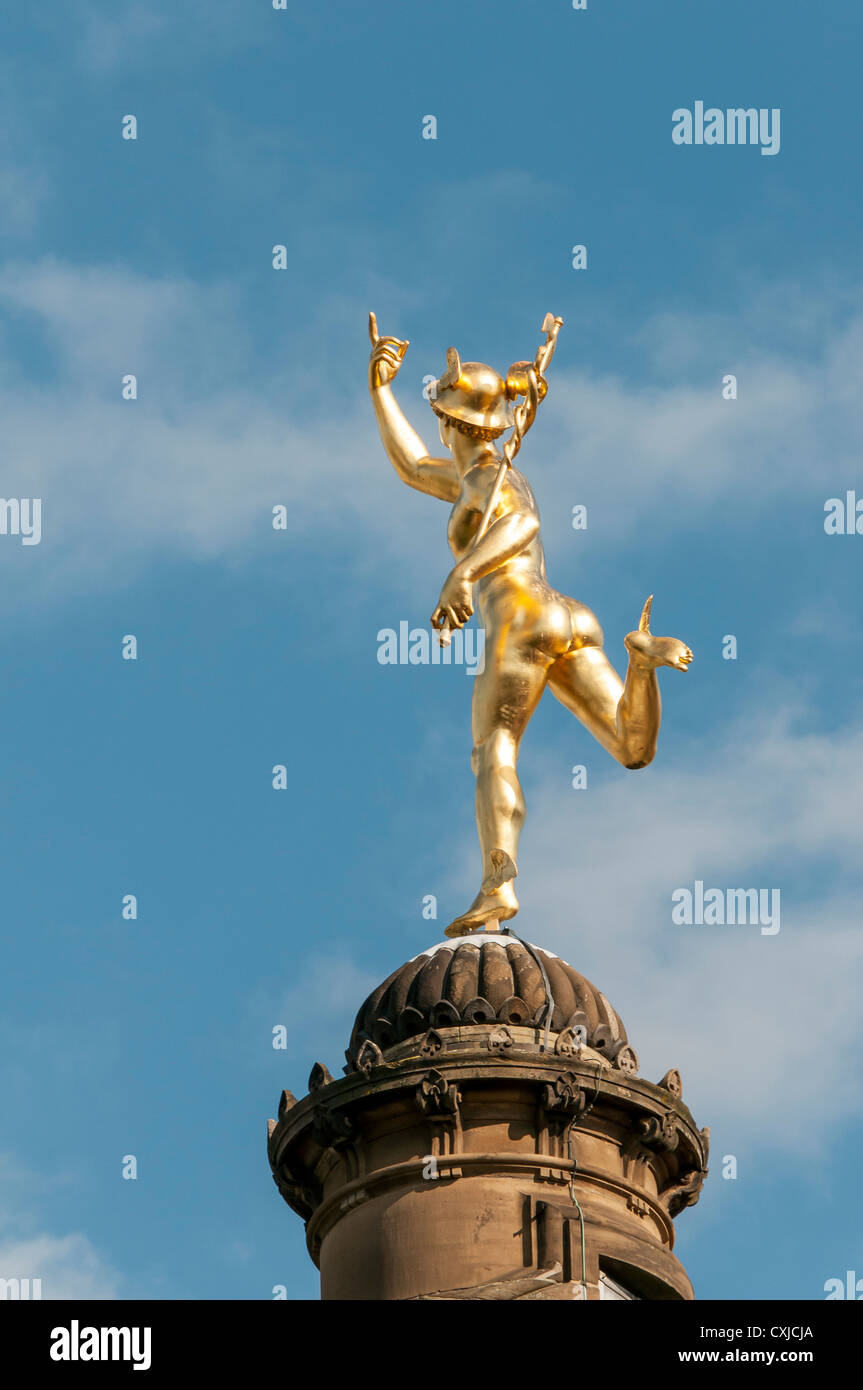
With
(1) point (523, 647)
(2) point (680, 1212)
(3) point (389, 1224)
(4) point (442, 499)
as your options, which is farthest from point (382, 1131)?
(4) point (442, 499)

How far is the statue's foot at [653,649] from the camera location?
2866 cm

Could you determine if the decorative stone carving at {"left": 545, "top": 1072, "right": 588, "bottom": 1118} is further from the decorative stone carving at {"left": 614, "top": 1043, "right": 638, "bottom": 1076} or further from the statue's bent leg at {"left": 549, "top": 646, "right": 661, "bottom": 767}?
the statue's bent leg at {"left": 549, "top": 646, "right": 661, "bottom": 767}

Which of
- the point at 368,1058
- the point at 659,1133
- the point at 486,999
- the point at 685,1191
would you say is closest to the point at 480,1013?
the point at 486,999

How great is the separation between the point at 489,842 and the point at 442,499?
4268 millimetres

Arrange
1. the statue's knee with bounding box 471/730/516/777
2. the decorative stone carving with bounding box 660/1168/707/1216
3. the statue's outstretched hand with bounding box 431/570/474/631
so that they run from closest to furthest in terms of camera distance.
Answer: the decorative stone carving with bounding box 660/1168/707/1216 < the statue's outstretched hand with bounding box 431/570/474/631 < the statue's knee with bounding box 471/730/516/777

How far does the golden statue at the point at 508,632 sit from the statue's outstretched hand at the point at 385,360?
67.7 inches

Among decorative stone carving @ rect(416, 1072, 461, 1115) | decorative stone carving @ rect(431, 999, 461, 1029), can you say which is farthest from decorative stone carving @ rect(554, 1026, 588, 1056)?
decorative stone carving @ rect(416, 1072, 461, 1115)

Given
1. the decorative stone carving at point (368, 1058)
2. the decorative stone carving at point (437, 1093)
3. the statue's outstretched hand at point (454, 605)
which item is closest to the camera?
the decorative stone carving at point (437, 1093)

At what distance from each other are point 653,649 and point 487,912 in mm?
3020

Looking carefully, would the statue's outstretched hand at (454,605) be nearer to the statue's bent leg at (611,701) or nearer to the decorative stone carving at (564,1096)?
the statue's bent leg at (611,701)

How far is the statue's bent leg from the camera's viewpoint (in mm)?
29688

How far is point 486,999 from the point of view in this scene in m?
27.4

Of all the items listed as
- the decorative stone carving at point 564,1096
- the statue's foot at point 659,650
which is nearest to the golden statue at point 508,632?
the statue's foot at point 659,650
